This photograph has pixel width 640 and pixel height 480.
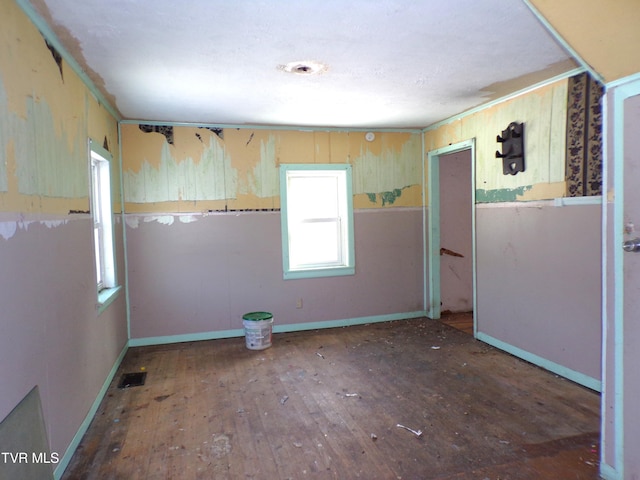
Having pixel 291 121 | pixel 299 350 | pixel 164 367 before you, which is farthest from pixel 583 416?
pixel 291 121

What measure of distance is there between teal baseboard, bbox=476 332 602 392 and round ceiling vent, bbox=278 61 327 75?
3022 mm

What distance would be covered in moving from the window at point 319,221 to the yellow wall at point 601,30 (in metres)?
3.09

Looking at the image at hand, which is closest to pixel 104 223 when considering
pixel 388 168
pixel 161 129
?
pixel 161 129

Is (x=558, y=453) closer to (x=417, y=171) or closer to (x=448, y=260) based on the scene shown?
(x=448, y=260)

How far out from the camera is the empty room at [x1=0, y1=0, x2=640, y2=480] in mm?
1968

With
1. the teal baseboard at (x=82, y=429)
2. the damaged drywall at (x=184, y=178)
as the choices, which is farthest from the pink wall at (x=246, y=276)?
the teal baseboard at (x=82, y=429)

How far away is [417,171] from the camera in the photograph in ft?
17.1

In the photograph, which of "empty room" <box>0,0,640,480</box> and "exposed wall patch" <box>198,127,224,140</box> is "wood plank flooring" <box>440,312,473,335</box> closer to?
"empty room" <box>0,0,640,480</box>

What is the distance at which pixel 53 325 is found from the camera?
7.09 feet

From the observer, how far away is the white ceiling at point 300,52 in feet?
6.90

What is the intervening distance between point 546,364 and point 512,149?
1909 mm

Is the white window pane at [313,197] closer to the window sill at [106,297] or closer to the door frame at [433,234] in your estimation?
the door frame at [433,234]

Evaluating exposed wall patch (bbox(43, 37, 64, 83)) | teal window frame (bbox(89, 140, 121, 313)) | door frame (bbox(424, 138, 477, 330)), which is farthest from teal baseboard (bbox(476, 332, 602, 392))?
exposed wall patch (bbox(43, 37, 64, 83))

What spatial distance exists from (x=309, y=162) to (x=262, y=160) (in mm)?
557
